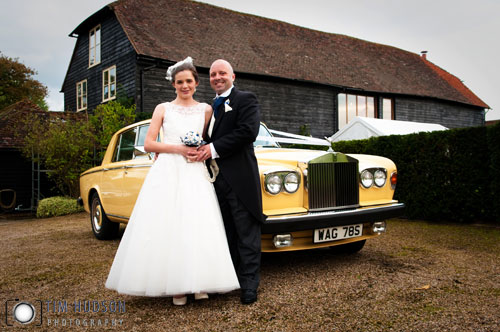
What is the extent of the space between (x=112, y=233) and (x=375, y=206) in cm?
407

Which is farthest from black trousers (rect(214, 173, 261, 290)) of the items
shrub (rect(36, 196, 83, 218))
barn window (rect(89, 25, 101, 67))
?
barn window (rect(89, 25, 101, 67))

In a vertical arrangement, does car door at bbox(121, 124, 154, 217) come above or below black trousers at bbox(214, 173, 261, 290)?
above

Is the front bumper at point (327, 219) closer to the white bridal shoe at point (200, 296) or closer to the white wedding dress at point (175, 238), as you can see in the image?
the white wedding dress at point (175, 238)

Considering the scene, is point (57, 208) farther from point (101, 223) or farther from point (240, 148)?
point (240, 148)

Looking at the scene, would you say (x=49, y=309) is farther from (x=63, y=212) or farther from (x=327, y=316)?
(x=63, y=212)

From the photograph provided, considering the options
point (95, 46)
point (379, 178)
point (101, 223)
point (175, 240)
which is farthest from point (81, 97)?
point (175, 240)

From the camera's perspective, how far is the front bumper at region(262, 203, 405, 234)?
3.37 metres

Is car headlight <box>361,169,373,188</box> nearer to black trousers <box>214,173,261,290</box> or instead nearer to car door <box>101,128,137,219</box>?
black trousers <box>214,173,261,290</box>

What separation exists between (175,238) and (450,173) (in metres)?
6.47

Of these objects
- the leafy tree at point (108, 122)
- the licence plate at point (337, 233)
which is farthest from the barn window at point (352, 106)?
the licence plate at point (337, 233)

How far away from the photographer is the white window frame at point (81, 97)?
20275 mm

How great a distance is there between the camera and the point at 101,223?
6066 mm

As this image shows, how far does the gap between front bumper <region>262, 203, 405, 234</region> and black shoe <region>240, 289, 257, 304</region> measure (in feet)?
1.64

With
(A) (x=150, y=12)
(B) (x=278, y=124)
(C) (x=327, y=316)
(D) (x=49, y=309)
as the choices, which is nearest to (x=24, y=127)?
(A) (x=150, y=12)
